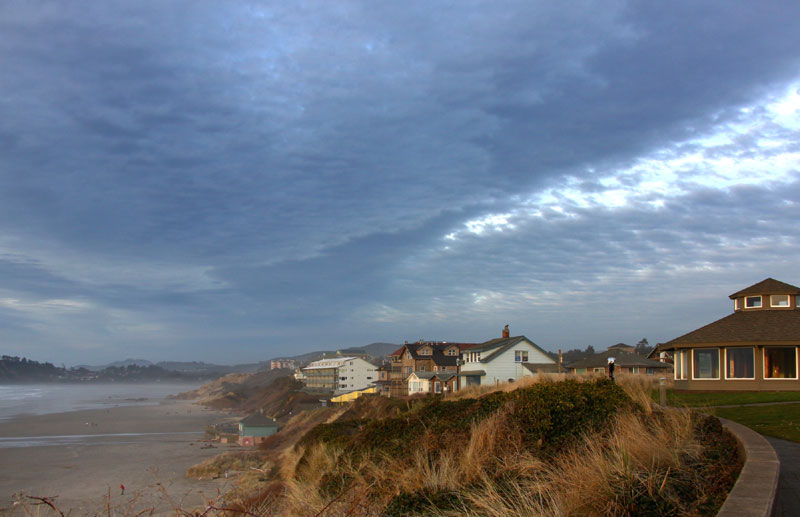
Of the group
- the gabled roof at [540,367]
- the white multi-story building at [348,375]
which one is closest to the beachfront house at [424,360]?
the gabled roof at [540,367]

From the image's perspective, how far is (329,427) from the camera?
3119 centimetres

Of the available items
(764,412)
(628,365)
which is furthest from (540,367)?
(764,412)

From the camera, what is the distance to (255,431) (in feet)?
196

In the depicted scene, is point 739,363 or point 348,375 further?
point 348,375

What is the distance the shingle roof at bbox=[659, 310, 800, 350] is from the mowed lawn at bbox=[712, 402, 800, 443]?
10.1m

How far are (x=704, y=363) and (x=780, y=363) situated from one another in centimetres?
353

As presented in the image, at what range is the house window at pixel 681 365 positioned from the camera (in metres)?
32.3

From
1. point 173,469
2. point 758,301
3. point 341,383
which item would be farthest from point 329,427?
point 341,383

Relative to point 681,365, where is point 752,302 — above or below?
above

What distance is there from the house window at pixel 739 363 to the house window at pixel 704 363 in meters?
0.80

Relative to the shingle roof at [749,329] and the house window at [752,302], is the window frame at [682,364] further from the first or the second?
the house window at [752,302]

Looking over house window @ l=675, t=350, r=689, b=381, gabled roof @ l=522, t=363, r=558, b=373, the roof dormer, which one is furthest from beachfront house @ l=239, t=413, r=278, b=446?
the roof dormer

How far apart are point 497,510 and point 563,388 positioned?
938 centimetres

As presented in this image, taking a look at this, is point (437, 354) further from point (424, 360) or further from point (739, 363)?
point (739, 363)
